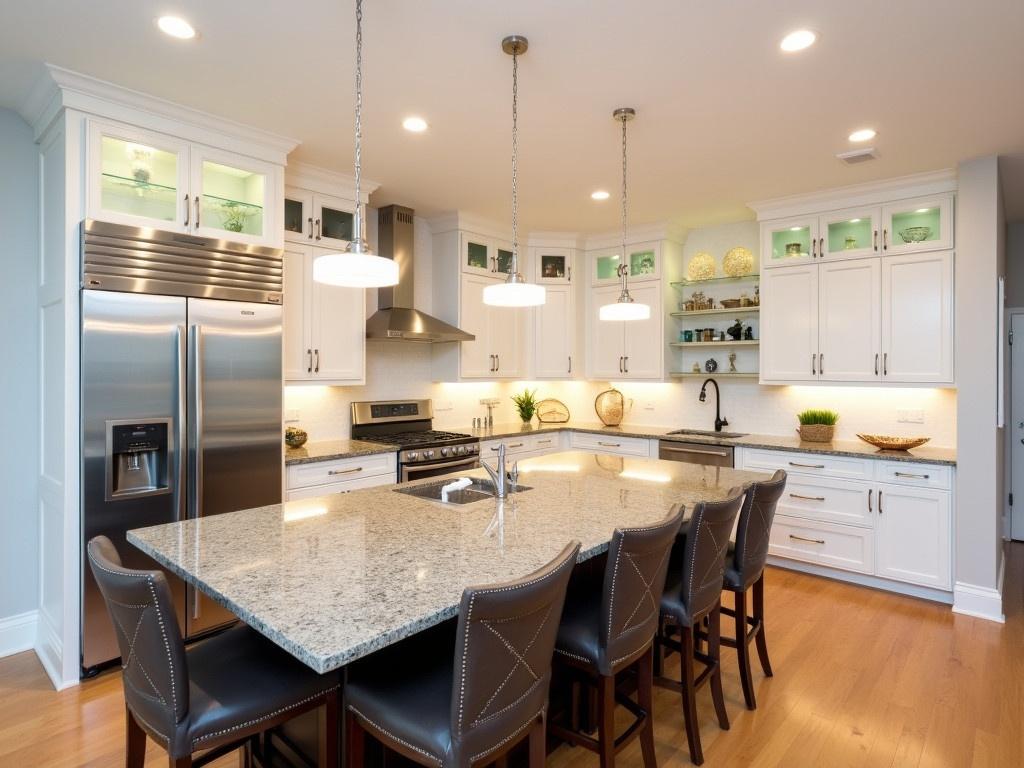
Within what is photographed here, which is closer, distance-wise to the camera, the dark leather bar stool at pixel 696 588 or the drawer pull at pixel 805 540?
the dark leather bar stool at pixel 696 588

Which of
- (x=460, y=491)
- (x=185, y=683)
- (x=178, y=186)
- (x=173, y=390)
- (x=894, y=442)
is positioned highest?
(x=178, y=186)

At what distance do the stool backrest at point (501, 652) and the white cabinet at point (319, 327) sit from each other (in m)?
2.85

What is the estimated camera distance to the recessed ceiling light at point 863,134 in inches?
125

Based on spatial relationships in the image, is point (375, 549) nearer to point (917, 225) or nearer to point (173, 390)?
point (173, 390)

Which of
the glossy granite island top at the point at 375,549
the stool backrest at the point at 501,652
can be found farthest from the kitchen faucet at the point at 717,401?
the stool backrest at the point at 501,652

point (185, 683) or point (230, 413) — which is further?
point (230, 413)

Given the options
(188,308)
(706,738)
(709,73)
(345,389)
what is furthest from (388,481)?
(709,73)

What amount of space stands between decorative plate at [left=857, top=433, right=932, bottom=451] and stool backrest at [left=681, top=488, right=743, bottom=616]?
2.43 m

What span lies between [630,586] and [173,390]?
7.97ft

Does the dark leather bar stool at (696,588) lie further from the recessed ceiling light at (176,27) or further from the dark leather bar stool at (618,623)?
the recessed ceiling light at (176,27)

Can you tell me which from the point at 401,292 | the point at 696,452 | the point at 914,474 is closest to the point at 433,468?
the point at 401,292

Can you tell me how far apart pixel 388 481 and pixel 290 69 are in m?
2.50

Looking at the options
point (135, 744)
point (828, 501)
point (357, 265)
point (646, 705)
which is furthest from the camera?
point (828, 501)

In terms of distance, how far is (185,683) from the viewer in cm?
139
